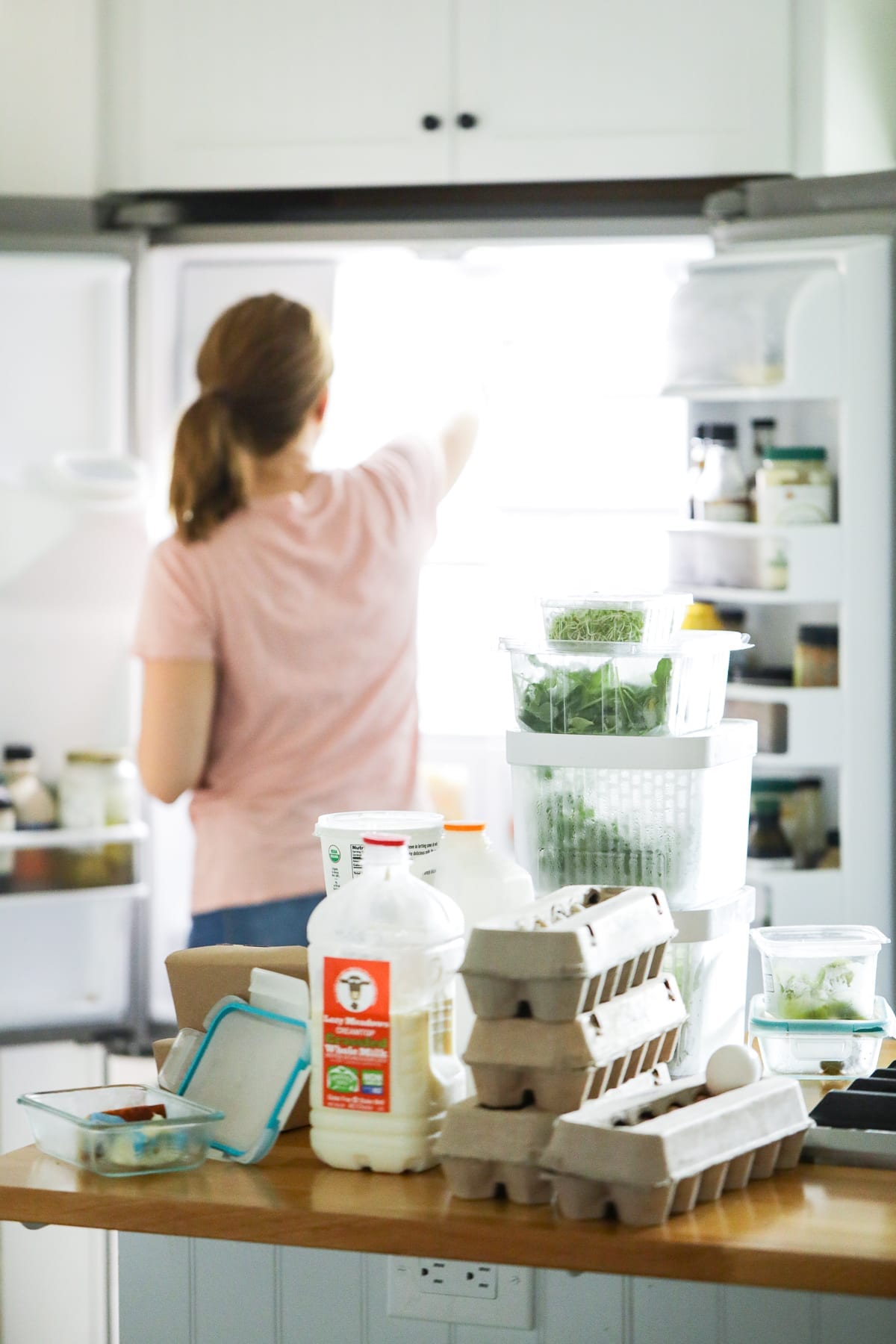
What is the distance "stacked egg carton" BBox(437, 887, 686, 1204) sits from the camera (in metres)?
1.00

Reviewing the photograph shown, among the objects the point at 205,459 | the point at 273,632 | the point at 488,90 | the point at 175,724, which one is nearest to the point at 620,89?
the point at 488,90

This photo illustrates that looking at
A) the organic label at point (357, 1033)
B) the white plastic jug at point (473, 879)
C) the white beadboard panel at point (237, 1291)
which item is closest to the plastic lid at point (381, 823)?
the white plastic jug at point (473, 879)

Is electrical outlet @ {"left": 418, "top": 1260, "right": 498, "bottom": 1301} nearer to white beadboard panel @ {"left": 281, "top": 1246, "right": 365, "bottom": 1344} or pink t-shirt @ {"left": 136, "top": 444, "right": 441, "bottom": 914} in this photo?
white beadboard panel @ {"left": 281, "top": 1246, "right": 365, "bottom": 1344}

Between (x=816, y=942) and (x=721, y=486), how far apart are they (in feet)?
4.15

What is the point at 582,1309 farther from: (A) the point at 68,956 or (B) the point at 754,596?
(A) the point at 68,956

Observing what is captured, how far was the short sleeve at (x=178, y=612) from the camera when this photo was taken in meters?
2.53

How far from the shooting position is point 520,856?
1.34m

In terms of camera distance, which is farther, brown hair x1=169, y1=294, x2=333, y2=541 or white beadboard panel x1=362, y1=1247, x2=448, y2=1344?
brown hair x1=169, y1=294, x2=333, y2=541

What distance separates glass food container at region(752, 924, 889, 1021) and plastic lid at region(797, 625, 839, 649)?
1.14m

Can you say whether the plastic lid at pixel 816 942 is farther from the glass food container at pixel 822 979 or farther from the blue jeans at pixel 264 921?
the blue jeans at pixel 264 921

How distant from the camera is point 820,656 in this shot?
246cm

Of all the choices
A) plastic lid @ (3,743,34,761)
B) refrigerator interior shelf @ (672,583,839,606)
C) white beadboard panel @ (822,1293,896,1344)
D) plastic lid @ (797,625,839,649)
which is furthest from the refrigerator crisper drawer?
white beadboard panel @ (822,1293,896,1344)

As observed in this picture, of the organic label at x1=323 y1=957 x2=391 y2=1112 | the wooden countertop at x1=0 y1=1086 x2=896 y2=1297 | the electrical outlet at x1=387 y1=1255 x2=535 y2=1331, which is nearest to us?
Answer: the wooden countertop at x1=0 y1=1086 x2=896 y2=1297

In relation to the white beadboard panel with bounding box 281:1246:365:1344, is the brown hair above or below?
above
